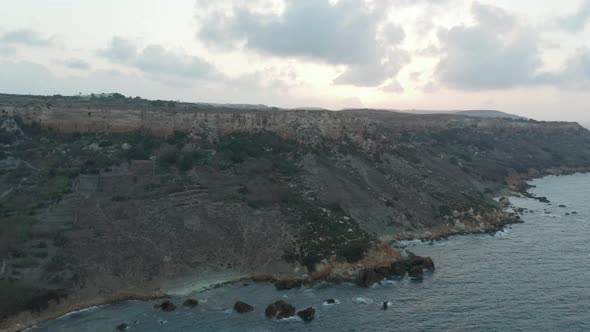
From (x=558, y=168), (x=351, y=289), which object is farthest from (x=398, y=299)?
(x=558, y=168)

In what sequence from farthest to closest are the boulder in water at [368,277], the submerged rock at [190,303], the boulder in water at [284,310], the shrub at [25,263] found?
the boulder in water at [368,277] < the shrub at [25,263] < the submerged rock at [190,303] < the boulder in water at [284,310]

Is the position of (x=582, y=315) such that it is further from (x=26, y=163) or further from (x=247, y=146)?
(x=26, y=163)

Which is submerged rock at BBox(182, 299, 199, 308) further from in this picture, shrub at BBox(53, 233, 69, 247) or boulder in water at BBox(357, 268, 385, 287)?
shrub at BBox(53, 233, 69, 247)

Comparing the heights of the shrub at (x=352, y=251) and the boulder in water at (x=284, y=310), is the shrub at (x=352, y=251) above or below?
above

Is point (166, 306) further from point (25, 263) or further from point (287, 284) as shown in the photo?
point (25, 263)

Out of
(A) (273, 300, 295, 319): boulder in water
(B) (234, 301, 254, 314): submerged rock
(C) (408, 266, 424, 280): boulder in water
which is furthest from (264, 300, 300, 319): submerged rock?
(C) (408, 266, 424, 280): boulder in water

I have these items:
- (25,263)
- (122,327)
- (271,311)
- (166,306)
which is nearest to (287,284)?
(271,311)

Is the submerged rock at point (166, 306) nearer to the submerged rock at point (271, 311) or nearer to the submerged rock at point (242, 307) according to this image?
the submerged rock at point (242, 307)

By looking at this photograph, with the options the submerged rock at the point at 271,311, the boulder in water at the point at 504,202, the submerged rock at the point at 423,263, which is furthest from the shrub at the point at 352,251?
the boulder in water at the point at 504,202
